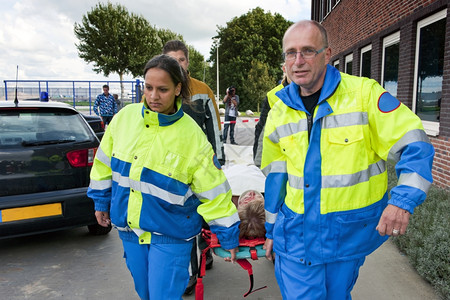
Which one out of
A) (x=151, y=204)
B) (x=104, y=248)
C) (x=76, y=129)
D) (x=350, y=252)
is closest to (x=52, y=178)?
(x=76, y=129)

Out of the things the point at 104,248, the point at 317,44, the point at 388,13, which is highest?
the point at 388,13

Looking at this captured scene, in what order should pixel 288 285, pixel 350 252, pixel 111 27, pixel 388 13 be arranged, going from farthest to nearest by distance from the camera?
pixel 111 27, pixel 388 13, pixel 288 285, pixel 350 252

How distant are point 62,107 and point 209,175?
115 inches

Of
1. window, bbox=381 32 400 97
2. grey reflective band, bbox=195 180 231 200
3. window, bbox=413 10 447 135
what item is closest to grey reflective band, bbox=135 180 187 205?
grey reflective band, bbox=195 180 231 200

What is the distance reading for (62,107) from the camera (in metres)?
4.57

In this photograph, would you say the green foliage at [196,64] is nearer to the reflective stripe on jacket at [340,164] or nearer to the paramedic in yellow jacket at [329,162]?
the paramedic in yellow jacket at [329,162]

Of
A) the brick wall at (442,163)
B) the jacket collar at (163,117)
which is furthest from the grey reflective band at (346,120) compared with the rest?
the brick wall at (442,163)

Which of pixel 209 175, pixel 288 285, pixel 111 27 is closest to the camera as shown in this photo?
pixel 288 285

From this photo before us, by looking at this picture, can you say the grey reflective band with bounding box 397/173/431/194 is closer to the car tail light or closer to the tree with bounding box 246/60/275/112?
the car tail light

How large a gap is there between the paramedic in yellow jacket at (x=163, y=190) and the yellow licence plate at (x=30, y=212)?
6.31ft

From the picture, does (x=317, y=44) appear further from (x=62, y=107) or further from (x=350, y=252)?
(x=62, y=107)

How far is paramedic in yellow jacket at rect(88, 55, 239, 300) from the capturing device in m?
2.31

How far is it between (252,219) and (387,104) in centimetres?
140

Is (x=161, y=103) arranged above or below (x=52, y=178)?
above
